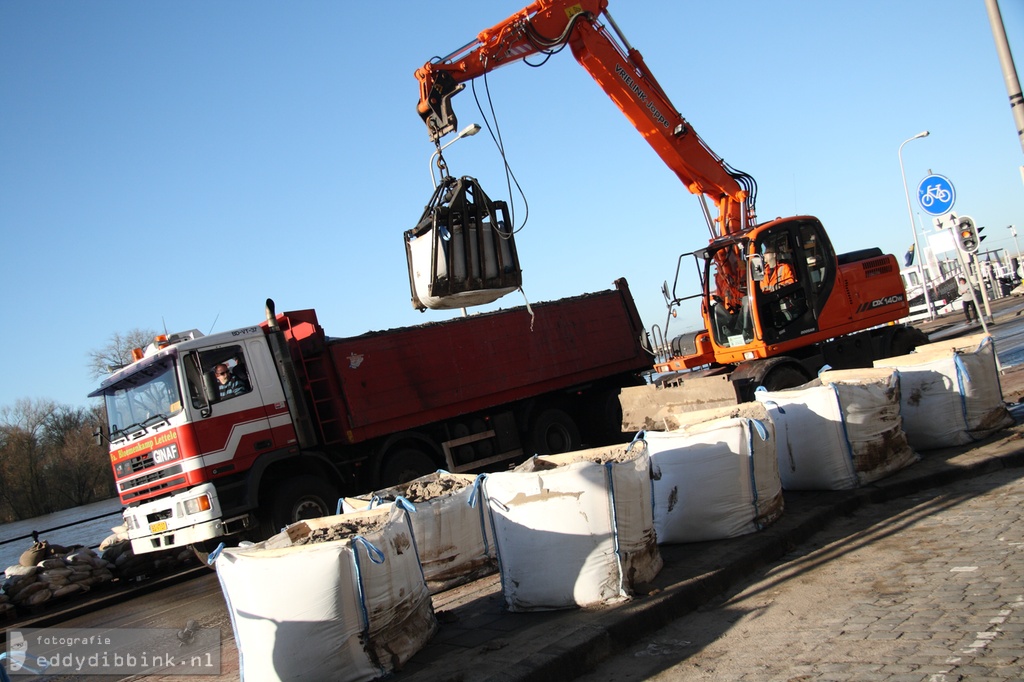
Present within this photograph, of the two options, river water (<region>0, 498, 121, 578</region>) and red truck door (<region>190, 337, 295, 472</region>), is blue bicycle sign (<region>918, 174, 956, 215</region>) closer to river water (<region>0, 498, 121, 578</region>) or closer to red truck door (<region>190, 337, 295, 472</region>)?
red truck door (<region>190, 337, 295, 472</region>)

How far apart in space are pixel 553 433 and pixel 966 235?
740 centimetres

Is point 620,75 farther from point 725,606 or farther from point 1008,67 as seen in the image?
point 725,606

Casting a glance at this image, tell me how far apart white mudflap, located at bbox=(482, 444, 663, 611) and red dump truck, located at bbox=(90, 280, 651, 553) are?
5.52 metres

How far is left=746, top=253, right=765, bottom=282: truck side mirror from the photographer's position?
427 inches

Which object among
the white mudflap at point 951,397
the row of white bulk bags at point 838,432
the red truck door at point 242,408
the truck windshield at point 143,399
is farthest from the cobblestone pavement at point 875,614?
the truck windshield at point 143,399

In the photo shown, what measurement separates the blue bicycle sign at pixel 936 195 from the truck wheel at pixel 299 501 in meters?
10.1

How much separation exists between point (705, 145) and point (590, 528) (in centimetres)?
885

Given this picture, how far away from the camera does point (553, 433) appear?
14211mm

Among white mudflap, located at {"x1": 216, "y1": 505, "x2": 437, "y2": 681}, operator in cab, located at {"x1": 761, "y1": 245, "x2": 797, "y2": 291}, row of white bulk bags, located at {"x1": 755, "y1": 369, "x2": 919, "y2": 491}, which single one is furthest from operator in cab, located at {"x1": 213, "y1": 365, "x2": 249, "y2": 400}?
operator in cab, located at {"x1": 761, "y1": 245, "x2": 797, "y2": 291}

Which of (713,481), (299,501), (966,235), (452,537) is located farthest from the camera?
(966,235)

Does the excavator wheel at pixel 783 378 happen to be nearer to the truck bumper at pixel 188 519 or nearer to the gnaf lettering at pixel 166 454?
the truck bumper at pixel 188 519

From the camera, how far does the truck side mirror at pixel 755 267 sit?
10.9 meters

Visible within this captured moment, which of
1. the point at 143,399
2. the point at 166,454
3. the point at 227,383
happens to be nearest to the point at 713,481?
the point at 227,383

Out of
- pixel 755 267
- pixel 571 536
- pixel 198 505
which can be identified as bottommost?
pixel 571 536
